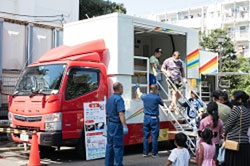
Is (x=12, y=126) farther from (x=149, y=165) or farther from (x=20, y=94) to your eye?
(x=149, y=165)

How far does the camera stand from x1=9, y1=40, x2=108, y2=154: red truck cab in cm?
769

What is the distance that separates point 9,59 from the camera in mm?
10531

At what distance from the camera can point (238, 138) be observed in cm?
528

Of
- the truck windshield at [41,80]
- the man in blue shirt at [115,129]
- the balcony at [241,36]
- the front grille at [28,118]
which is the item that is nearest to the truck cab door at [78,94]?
the truck windshield at [41,80]

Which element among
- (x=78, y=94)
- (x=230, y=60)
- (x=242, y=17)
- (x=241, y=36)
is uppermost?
(x=242, y=17)

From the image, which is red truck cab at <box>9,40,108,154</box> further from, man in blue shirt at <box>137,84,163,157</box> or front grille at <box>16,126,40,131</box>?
man in blue shirt at <box>137,84,163,157</box>

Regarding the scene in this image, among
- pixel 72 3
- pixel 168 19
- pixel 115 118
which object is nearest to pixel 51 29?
pixel 115 118

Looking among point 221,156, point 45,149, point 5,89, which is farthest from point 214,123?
point 5,89

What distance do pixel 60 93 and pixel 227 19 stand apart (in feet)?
162

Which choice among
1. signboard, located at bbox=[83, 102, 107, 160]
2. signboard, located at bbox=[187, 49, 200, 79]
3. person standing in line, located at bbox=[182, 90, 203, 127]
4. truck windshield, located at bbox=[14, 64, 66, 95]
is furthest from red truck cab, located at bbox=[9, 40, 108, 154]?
signboard, located at bbox=[187, 49, 200, 79]

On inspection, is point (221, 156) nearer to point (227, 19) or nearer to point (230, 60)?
point (230, 60)

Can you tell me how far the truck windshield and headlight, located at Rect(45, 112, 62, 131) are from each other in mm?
511

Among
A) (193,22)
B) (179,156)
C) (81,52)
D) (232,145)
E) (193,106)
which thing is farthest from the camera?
(193,22)

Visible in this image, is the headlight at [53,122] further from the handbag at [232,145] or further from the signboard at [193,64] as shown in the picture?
the signboard at [193,64]
